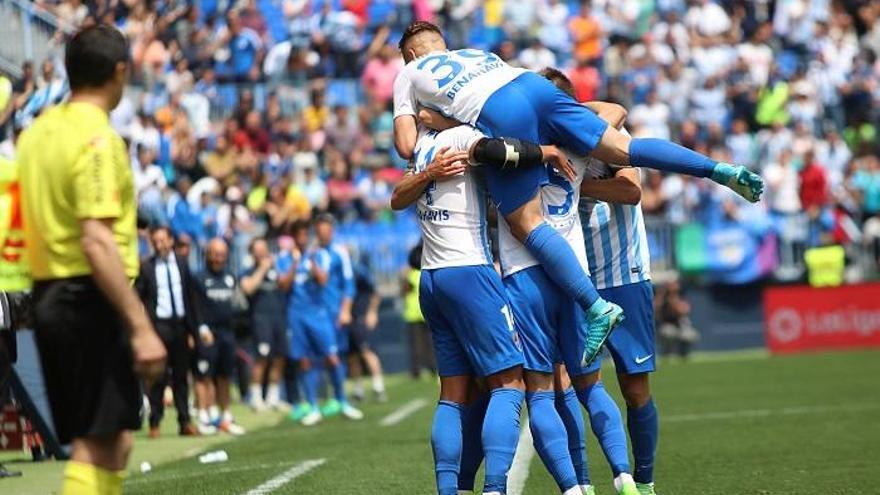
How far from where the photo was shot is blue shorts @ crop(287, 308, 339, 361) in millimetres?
20234

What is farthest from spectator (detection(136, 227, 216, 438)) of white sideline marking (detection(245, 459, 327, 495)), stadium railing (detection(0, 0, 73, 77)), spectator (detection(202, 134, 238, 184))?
spectator (detection(202, 134, 238, 184))

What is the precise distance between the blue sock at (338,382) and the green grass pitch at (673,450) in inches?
18.4

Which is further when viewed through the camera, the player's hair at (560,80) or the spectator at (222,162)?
the spectator at (222,162)

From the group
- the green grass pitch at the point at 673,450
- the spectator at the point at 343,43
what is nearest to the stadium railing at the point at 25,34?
the green grass pitch at the point at 673,450

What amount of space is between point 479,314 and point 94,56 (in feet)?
8.28

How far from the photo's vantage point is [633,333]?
29.1ft

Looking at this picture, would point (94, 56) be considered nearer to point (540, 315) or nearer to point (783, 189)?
point (540, 315)

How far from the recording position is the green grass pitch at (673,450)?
1045 cm

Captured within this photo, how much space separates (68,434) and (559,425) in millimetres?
2768

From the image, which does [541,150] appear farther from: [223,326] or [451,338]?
[223,326]

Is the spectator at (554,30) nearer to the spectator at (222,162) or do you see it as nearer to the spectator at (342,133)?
the spectator at (342,133)

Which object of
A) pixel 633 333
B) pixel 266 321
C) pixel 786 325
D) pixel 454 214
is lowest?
pixel 786 325

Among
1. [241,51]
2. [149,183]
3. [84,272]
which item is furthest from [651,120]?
[84,272]

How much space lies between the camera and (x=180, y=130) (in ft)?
87.6
